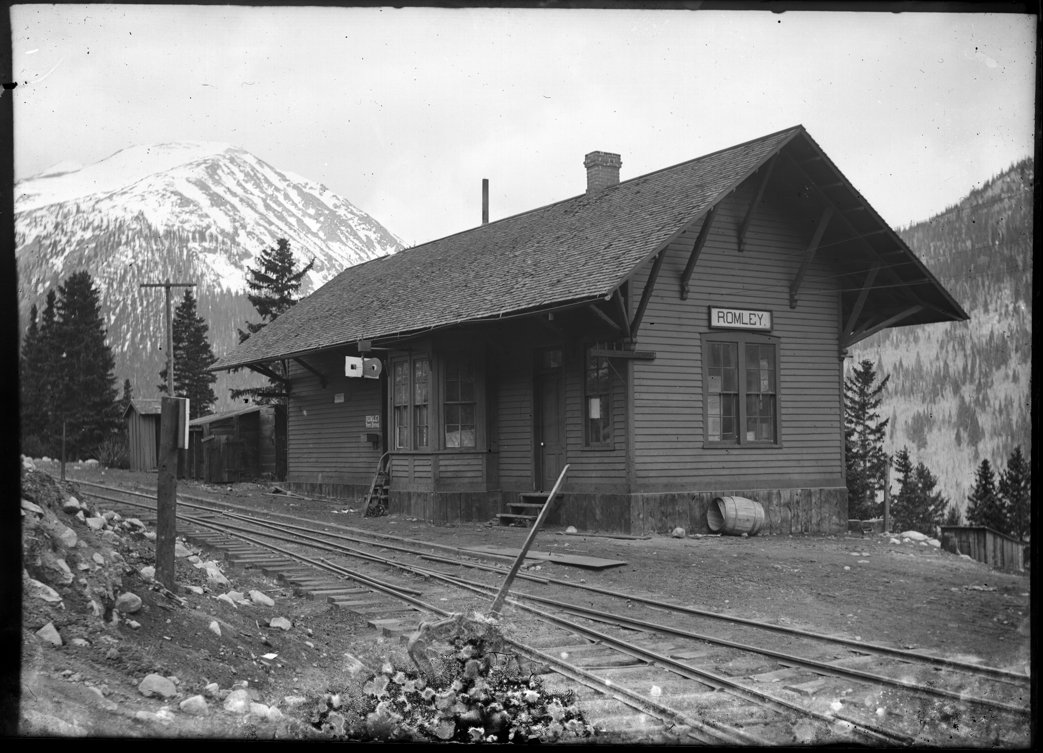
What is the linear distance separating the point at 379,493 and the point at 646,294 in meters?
7.96

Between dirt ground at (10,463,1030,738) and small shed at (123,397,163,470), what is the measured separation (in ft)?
66.6

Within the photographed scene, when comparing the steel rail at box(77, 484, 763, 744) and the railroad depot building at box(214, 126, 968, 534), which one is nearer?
the steel rail at box(77, 484, 763, 744)

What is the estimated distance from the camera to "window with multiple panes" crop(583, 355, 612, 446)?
1531 centimetres

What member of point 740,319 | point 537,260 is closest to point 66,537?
point 740,319

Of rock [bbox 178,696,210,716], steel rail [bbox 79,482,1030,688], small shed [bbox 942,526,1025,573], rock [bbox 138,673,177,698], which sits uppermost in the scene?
rock [bbox 138,673,177,698]

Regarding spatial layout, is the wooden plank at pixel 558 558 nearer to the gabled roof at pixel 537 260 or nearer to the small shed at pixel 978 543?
the gabled roof at pixel 537 260

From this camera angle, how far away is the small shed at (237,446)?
27875 mm

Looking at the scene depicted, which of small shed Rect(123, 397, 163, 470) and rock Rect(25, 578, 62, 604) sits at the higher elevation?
small shed Rect(123, 397, 163, 470)

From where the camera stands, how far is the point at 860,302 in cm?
1669

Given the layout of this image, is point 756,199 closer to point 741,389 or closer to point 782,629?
point 741,389

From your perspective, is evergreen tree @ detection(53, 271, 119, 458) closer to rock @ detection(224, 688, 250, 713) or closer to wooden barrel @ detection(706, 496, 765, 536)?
wooden barrel @ detection(706, 496, 765, 536)

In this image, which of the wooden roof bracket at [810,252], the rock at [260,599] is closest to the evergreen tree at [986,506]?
the wooden roof bracket at [810,252]

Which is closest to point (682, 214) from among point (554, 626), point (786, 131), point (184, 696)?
point (786, 131)

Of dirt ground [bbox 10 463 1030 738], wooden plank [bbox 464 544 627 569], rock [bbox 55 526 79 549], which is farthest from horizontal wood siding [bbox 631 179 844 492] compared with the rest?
rock [bbox 55 526 79 549]
